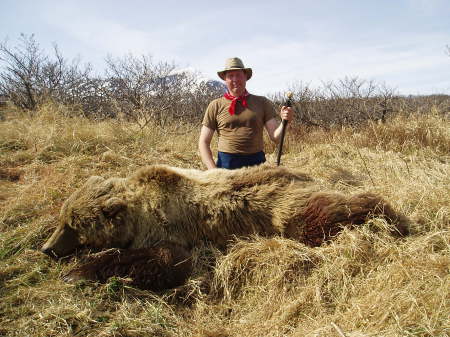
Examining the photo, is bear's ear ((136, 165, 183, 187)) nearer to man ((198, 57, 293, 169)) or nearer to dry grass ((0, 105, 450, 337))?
dry grass ((0, 105, 450, 337))

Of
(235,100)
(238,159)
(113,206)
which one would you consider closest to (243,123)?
(235,100)

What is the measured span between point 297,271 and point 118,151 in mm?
4049

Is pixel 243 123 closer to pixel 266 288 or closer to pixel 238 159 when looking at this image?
pixel 238 159

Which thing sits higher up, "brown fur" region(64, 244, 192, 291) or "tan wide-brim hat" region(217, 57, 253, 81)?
"tan wide-brim hat" region(217, 57, 253, 81)

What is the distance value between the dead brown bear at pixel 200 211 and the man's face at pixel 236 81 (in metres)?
1.67

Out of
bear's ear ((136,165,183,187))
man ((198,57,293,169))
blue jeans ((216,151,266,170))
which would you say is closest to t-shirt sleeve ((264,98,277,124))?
man ((198,57,293,169))

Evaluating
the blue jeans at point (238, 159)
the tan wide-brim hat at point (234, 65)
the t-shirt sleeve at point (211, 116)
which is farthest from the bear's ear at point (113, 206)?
the tan wide-brim hat at point (234, 65)

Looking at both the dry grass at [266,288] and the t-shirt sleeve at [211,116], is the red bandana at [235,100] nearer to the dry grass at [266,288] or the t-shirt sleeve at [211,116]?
the t-shirt sleeve at [211,116]

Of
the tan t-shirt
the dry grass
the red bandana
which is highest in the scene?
the red bandana

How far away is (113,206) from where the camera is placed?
2531mm

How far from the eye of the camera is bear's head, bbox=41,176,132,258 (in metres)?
2.55

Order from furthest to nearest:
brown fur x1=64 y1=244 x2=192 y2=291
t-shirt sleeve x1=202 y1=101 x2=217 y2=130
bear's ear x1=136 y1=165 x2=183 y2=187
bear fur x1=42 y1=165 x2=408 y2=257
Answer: t-shirt sleeve x1=202 y1=101 x2=217 y2=130
bear's ear x1=136 y1=165 x2=183 y2=187
bear fur x1=42 y1=165 x2=408 y2=257
brown fur x1=64 y1=244 x2=192 y2=291

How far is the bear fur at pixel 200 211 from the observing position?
2.46m

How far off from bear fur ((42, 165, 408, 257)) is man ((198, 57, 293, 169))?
1.34 meters
